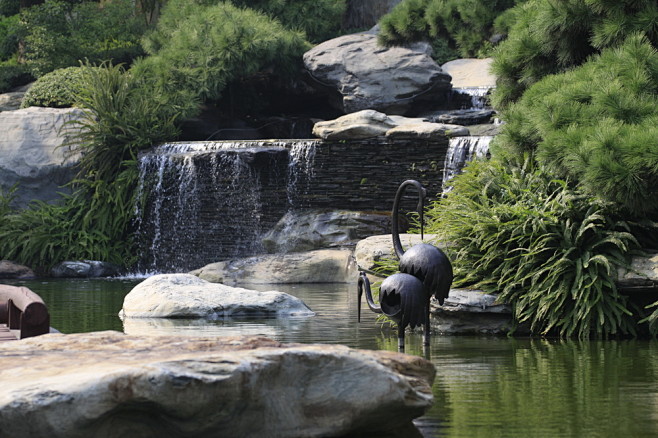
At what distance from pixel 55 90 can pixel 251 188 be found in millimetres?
5746

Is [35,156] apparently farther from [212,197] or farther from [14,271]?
[212,197]

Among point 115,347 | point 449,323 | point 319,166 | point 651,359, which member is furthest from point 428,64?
point 115,347

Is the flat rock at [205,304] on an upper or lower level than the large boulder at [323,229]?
lower

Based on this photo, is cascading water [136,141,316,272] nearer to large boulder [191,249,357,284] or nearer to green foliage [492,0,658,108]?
large boulder [191,249,357,284]

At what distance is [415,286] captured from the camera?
20.3 ft

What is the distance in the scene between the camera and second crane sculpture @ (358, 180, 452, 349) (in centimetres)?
614

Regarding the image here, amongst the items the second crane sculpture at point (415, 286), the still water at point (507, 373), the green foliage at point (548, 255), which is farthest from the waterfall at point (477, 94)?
the second crane sculpture at point (415, 286)

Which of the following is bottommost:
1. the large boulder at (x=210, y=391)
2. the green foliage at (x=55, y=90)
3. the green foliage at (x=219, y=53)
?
the large boulder at (x=210, y=391)

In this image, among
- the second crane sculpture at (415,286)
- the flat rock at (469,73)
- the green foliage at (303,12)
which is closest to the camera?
the second crane sculpture at (415,286)

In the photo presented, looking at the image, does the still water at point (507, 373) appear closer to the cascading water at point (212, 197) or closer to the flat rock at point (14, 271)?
the cascading water at point (212, 197)

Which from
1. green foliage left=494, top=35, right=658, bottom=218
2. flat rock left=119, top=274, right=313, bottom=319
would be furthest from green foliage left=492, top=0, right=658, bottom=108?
flat rock left=119, top=274, right=313, bottom=319

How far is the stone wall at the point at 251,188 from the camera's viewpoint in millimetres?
15680

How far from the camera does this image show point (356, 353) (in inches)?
145

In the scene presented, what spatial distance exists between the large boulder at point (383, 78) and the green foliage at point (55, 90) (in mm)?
4910
